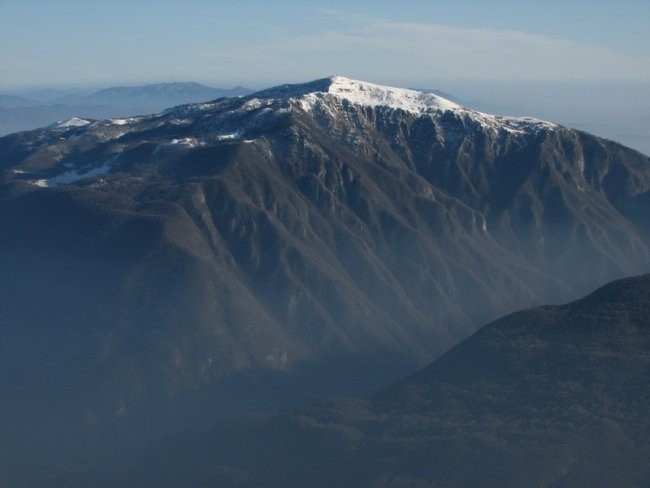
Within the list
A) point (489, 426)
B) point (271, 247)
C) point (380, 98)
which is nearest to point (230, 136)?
point (271, 247)

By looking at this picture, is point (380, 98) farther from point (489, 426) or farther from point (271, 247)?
point (489, 426)

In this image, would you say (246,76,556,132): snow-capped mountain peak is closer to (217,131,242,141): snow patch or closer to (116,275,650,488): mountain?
(217,131,242,141): snow patch

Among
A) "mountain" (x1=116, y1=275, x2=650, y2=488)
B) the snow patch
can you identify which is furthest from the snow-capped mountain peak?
"mountain" (x1=116, y1=275, x2=650, y2=488)

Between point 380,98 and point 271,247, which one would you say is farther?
point 380,98

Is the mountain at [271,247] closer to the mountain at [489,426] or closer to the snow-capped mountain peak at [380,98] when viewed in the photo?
the snow-capped mountain peak at [380,98]

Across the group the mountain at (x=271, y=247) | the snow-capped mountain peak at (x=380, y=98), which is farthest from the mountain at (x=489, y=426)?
the snow-capped mountain peak at (x=380, y=98)
